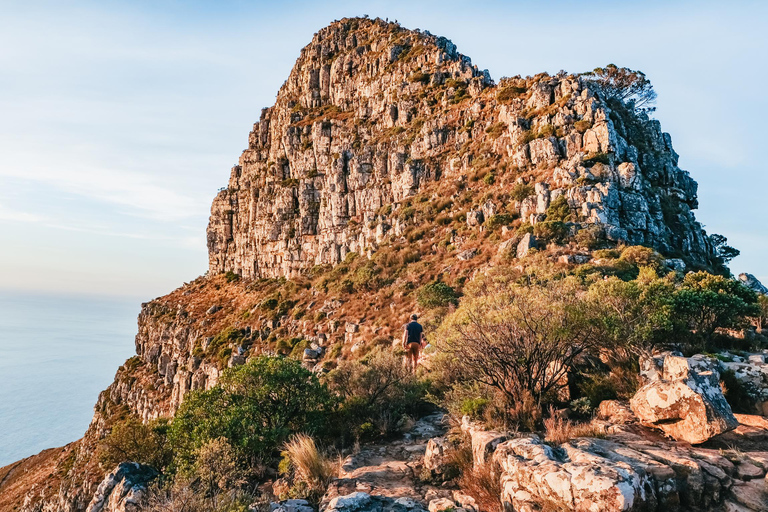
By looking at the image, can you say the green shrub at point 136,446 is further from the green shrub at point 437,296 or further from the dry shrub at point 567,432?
the green shrub at point 437,296

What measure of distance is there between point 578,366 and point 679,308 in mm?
3528

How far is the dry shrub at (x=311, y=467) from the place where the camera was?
7445 mm

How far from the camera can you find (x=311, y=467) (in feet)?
25.1

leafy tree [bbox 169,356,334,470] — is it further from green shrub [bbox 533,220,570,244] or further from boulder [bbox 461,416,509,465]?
green shrub [bbox 533,220,570,244]

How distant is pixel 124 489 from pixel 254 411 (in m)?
2.96

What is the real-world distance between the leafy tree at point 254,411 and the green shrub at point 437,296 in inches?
591

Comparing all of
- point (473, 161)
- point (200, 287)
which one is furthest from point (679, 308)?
point (200, 287)

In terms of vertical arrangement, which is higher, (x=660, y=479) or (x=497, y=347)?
(x=497, y=347)

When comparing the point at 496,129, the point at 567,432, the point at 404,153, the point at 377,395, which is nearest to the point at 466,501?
the point at 567,432

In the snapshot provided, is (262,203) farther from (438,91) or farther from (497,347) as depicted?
(497,347)

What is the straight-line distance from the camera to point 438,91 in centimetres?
5166

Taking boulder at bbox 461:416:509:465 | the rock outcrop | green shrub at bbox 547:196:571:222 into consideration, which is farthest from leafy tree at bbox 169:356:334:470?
green shrub at bbox 547:196:571:222

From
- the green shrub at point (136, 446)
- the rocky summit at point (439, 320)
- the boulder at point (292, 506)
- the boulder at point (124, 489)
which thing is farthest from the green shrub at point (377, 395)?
the green shrub at point (136, 446)

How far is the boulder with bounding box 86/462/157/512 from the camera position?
314 inches
